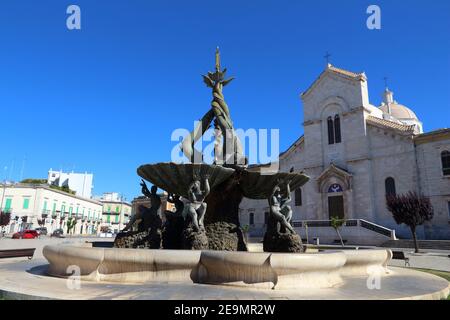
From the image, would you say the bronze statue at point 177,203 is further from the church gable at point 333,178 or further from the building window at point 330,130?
the building window at point 330,130

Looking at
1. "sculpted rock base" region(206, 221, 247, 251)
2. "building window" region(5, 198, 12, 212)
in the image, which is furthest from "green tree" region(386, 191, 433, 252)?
"building window" region(5, 198, 12, 212)

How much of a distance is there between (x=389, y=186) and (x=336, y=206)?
17.3ft

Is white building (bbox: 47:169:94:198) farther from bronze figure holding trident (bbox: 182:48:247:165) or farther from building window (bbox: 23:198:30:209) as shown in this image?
bronze figure holding trident (bbox: 182:48:247:165)

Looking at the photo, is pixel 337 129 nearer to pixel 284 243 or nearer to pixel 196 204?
pixel 284 243

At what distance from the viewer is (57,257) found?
6.66 m

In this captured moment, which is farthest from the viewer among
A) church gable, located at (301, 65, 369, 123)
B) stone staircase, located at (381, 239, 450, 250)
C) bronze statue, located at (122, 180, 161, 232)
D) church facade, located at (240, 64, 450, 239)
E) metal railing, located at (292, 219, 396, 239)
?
church gable, located at (301, 65, 369, 123)

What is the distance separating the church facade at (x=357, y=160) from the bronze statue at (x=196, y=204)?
18723 millimetres

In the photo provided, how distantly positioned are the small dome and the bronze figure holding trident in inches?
1595

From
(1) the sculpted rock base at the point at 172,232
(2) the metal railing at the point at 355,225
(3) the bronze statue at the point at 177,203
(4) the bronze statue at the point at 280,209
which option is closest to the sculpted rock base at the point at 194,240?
(1) the sculpted rock base at the point at 172,232

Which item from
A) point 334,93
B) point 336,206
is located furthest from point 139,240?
point 334,93

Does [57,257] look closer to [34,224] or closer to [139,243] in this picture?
[139,243]

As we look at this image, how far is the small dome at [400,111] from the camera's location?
44.4 metres

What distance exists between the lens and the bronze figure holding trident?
9.52 meters

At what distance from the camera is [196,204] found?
8.01m
